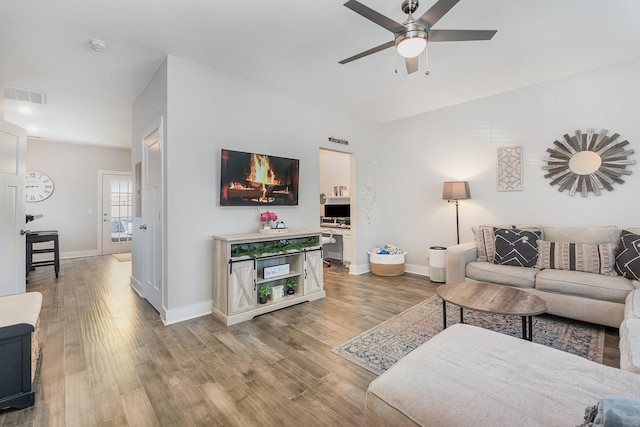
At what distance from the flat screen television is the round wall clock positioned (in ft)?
20.3

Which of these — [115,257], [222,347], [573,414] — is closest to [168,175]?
[222,347]

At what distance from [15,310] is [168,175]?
1.51 meters

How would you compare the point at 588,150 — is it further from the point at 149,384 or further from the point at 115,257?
the point at 115,257

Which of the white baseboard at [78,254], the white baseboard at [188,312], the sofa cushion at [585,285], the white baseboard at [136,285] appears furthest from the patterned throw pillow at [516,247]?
the white baseboard at [78,254]

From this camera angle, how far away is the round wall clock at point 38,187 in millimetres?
6113

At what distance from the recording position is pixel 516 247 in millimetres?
3352

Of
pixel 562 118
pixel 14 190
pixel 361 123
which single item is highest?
pixel 361 123

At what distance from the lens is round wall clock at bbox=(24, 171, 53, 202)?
6.11 meters

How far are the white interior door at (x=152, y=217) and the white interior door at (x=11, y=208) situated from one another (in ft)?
3.59

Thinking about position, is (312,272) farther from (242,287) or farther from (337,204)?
(337,204)

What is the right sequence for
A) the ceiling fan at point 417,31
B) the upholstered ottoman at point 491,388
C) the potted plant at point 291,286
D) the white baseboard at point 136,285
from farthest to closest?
the white baseboard at point 136,285 → the potted plant at point 291,286 → the ceiling fan at point 417,31 → the upholstered ottoman at point 491,388

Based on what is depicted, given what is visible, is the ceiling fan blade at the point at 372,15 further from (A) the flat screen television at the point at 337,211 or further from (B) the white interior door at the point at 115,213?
(B) the white interior door at the point at 115,213

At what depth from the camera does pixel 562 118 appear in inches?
139

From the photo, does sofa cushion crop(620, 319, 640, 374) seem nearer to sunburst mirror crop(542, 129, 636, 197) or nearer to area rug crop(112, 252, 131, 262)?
sunburst mirror crop(542, 129, 636, 197)
